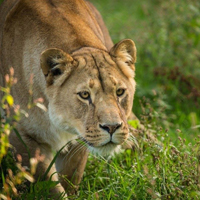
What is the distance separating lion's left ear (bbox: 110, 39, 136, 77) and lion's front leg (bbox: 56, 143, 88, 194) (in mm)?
771

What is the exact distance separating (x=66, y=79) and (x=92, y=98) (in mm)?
311

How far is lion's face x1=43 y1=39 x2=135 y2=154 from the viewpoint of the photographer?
3.62 m

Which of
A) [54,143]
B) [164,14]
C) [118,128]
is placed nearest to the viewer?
[118,128]

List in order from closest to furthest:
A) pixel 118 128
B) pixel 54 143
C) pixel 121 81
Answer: pixel 118 128 < pixel 121 81 < pixel 54 143

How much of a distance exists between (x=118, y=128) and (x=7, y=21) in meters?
1.53

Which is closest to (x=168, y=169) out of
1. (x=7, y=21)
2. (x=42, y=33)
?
(x=42, y=33)

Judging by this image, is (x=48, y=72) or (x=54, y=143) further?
(x=54, y=143)

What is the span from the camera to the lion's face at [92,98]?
3.62 m

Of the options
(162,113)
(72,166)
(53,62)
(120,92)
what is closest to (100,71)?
(120,92)

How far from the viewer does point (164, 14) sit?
7.68 metres

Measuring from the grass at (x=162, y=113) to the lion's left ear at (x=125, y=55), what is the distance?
1.83 ft

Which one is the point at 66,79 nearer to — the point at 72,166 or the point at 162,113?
the point at 72,166

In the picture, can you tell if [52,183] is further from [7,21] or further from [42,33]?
[7,21]

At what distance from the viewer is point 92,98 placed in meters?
3.71
